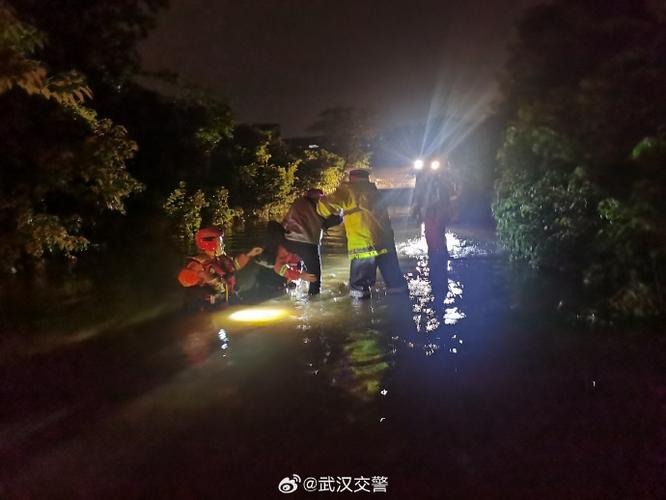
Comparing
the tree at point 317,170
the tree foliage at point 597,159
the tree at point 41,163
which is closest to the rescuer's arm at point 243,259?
the tree at point 41,163

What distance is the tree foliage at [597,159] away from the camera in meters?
6.78

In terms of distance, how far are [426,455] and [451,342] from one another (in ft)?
8.23

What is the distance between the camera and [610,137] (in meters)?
7.68

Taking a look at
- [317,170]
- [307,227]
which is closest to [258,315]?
[307,227]

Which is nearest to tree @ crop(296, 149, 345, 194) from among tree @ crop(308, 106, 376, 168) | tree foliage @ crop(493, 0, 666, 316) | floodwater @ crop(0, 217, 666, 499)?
tree @ crop(308, 106, 376, 168)

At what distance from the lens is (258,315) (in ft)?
25.7

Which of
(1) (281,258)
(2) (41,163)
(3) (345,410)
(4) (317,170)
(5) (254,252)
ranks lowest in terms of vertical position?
(3) (345,410)

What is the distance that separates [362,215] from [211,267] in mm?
2215

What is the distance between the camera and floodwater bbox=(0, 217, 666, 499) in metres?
3.58

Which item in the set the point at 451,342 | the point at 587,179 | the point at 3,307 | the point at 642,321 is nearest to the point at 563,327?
the point at 642,321

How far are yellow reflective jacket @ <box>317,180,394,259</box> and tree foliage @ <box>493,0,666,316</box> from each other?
272cm

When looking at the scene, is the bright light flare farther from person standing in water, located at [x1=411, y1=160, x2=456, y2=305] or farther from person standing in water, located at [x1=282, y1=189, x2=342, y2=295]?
person standing in water, located at [x1=411, y1=160, x2=456, y2=305]

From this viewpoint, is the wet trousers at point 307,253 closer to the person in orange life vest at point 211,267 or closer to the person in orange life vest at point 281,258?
the person in orange life vest at point 281,258

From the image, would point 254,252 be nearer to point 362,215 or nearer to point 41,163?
point 362,215
